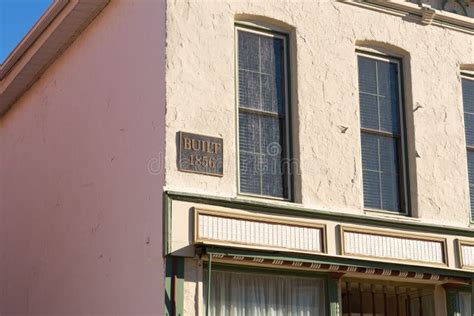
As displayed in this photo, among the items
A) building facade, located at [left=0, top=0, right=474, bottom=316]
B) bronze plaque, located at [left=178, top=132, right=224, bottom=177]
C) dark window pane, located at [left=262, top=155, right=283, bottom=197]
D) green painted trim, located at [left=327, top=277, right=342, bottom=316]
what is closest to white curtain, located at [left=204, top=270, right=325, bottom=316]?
building facade, located at [left=0, top=0, right=474, bottom=316]

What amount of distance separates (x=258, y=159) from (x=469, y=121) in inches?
157

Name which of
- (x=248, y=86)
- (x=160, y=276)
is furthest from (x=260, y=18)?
(x=160, y=276)

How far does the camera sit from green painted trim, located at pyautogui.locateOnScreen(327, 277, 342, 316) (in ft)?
44.4

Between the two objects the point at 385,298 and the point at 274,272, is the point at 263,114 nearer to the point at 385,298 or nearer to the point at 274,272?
the point at 274,272

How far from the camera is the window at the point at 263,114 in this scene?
1346 cm

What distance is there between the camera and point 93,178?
1459cm

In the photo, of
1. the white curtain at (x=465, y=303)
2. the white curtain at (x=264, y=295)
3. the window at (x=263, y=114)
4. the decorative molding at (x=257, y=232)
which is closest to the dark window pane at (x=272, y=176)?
the window at (x=263, y=114)

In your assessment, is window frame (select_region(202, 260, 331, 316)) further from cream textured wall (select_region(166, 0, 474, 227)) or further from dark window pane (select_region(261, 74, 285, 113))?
dark window pane (select_region(261, 74, 285, 113))

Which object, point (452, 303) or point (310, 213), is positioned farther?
point (452, 303)

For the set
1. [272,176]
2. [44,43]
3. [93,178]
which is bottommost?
[272,176]

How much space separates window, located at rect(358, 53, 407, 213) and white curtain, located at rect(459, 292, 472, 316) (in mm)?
1500

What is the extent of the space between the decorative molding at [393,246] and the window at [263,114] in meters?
1.08

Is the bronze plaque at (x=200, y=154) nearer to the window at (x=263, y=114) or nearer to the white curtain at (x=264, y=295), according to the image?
the window at (x=263, y=114)

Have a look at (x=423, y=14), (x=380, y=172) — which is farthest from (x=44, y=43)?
(x=423, y=14)
